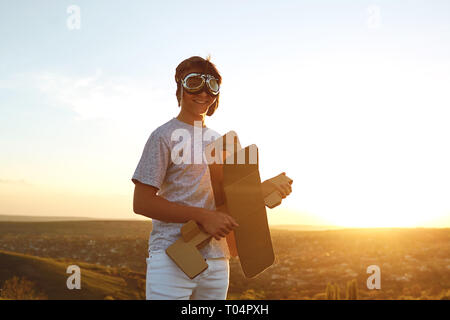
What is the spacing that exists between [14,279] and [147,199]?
28.0 metres

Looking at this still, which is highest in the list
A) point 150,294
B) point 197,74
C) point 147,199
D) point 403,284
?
point 197,74

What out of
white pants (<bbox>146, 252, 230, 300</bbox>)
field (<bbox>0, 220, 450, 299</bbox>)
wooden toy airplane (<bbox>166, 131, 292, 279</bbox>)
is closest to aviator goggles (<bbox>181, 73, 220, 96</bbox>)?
wooden toy airplane (<bbox>166, 131, 292, 279</bbox>)

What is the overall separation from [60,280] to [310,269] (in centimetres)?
2059

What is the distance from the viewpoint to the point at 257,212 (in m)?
2.68

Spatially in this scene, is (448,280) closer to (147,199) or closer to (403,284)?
(403,284)

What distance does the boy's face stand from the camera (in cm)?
290

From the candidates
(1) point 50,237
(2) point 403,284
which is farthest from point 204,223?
(1) point 50,237

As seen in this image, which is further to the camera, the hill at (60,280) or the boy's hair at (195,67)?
the hill at (60,280)

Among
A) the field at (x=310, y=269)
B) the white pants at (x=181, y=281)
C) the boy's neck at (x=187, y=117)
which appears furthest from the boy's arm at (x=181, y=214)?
the field at (x=310, y=269)

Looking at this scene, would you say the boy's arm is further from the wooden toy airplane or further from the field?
the field

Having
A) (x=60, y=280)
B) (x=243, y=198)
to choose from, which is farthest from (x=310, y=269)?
(x=243, y=198)

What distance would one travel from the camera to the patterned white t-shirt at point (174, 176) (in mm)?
2557

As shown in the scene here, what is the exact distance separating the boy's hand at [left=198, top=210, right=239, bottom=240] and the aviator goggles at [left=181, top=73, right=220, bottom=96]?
3.02ft

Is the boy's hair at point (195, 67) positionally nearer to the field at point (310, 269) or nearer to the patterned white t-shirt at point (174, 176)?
the patterned white t-shirt at point (174, 176)
